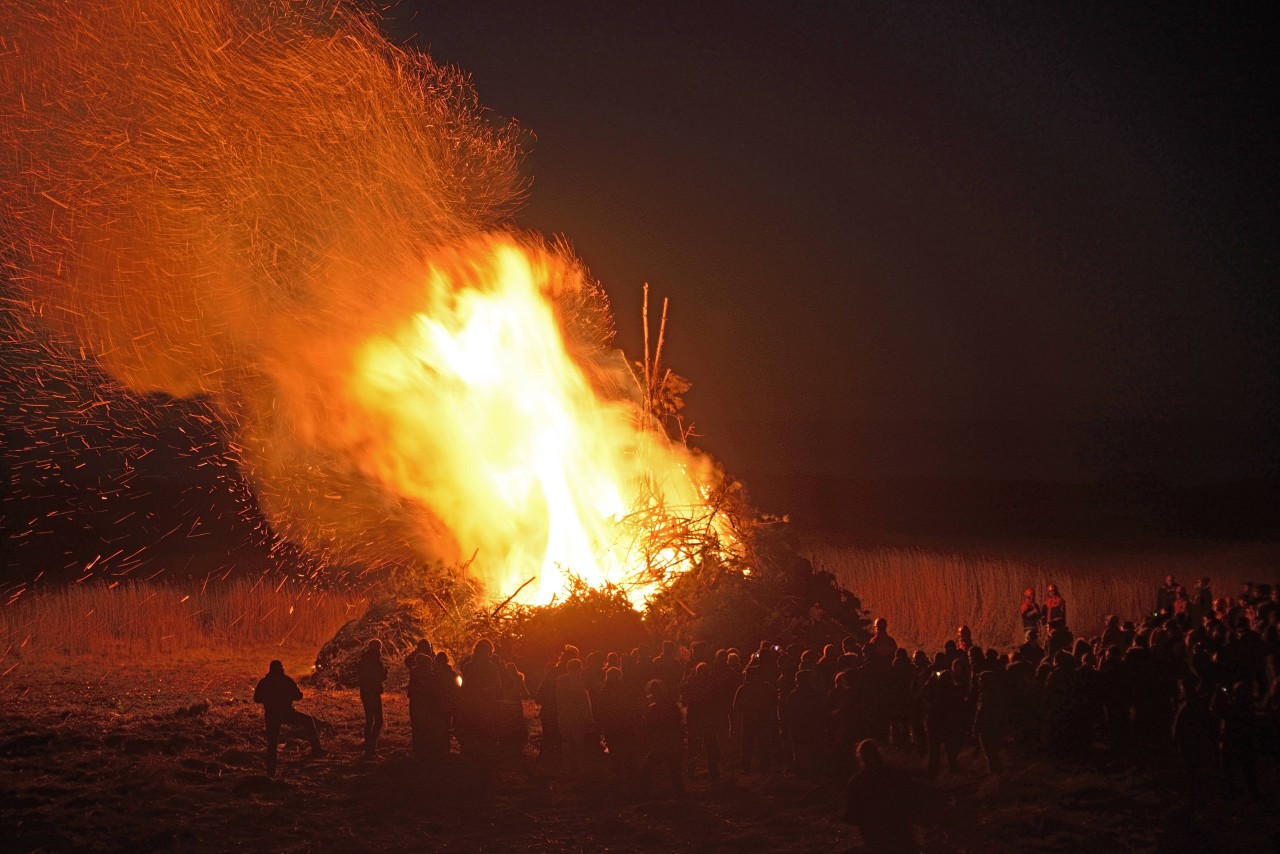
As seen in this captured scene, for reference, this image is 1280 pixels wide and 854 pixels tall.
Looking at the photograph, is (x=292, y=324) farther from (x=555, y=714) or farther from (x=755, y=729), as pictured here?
(x=755, y=729)

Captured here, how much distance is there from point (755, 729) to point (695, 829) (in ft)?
7.15

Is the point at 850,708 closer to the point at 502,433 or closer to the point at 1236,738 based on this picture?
the point at 1236,738

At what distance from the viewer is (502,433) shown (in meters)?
20.8

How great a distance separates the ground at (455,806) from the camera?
1027 centimetres

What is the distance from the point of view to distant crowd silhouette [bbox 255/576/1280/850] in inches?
455

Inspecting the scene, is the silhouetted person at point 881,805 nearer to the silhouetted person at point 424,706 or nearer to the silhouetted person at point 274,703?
the silhouetted person at point 424,706

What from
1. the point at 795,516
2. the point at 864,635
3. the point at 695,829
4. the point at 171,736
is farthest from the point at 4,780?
the point at 795,516

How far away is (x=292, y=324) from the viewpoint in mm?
20359

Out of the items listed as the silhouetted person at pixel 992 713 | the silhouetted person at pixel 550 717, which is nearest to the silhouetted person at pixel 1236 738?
the silhouetted person at pixel 992 713

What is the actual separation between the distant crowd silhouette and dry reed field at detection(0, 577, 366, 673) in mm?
12372

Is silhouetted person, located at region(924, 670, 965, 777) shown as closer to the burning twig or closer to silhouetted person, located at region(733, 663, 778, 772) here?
silhouetted person, located at region(733, 663, 778, 772)

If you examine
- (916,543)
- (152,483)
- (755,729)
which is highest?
(152,483)

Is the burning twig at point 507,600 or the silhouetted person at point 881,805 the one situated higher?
the burning twig at point 507,600

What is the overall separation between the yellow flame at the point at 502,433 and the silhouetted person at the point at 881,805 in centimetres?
1230
